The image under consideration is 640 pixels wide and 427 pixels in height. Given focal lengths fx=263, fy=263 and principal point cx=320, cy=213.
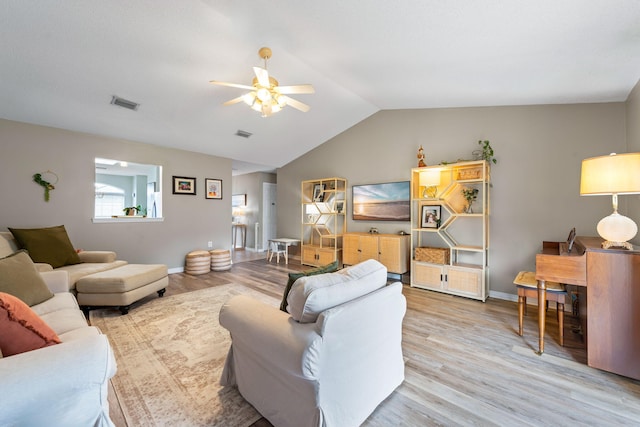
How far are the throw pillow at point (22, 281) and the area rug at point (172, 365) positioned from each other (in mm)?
702

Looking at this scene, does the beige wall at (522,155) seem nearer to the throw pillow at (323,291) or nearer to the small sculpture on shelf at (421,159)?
the small sculpture on shelf at (421,159)

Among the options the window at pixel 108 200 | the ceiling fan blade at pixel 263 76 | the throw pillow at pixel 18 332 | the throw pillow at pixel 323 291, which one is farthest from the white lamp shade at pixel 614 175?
the window at pixel 108 200

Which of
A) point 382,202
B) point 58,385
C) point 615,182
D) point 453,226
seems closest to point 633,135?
point 615,182

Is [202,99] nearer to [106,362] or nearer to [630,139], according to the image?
[106,362]

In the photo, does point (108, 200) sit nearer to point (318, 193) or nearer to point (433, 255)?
point (318, 193)

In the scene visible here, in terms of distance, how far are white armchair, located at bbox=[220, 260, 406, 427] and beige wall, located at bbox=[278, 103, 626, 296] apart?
2756mm

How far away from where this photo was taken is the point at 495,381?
1853mm

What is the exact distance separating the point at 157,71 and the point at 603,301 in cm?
473

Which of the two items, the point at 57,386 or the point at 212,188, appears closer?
the point at 57,386

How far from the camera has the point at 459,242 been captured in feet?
13.1

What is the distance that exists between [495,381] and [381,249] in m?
2.69

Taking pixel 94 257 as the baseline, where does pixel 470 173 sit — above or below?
above

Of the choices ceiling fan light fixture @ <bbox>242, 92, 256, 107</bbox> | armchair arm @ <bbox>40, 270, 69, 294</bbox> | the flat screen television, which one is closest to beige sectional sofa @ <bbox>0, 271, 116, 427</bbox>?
armchair arm @ <bbox>40, 270, 69, 294</bbox>

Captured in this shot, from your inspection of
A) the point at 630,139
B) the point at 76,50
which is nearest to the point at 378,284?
the point at 630,139
